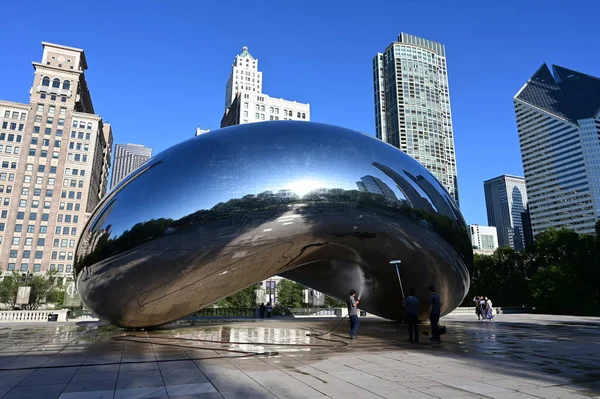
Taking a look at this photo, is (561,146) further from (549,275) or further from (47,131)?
(47,131)

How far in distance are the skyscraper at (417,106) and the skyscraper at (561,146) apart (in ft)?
140

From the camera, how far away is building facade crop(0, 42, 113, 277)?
305 ft

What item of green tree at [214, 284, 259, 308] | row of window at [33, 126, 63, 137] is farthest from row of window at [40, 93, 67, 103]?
green tree at [214, 284, 259, 308]

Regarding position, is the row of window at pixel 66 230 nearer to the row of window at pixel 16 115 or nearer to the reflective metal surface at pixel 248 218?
the row of window at pixel 16 115

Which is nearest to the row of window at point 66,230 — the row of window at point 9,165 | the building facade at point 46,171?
the building facade at point 46,171

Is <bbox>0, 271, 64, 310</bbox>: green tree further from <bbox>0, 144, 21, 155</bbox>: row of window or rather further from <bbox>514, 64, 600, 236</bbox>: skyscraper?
<bbox>514, 64, 600, 236</bbox>: skyscraper

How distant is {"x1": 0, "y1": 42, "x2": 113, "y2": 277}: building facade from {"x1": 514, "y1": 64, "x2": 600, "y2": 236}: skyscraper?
16062 cm

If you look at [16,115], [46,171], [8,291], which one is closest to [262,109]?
[46,171]

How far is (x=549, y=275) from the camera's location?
39.4 m

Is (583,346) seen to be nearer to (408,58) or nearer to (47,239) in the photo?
(47,239)

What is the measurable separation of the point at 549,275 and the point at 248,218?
4005 centimetres

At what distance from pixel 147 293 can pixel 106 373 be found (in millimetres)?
3092

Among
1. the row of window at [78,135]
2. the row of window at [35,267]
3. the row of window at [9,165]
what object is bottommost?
the row of window at [35,267]

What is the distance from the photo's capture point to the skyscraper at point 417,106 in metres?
159
